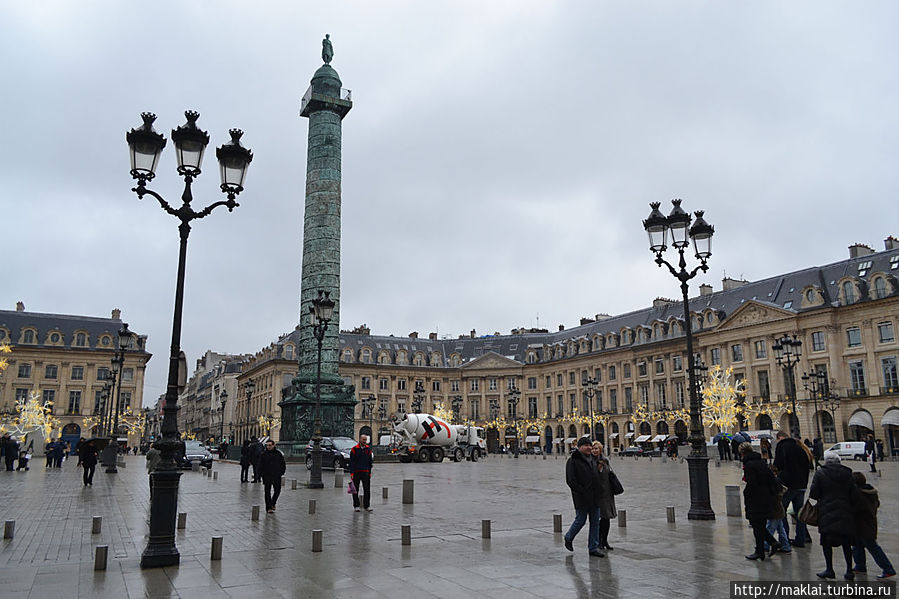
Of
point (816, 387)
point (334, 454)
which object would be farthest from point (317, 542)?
point (816, 387)

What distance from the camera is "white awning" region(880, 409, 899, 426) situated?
150 ft

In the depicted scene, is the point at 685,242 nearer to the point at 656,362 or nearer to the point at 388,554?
the point at 388,554

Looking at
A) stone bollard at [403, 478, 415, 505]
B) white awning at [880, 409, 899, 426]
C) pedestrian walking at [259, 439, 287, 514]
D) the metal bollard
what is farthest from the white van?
the metal bollard

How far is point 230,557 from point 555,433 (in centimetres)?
6950

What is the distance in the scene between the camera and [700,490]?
1157 centimetres

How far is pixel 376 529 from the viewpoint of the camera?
11.0 metres

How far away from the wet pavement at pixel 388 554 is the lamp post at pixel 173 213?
1.44ft

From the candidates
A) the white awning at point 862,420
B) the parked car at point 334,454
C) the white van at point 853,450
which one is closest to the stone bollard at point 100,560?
the parked car at point 334,454

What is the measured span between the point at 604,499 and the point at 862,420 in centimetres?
4746

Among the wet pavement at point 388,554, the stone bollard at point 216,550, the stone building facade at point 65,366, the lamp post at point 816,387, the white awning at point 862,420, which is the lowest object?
the wet pavement at point 388,554

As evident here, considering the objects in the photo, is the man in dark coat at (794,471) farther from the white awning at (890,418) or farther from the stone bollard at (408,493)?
the white awning at (890,418)

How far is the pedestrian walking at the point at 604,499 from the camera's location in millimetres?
8719

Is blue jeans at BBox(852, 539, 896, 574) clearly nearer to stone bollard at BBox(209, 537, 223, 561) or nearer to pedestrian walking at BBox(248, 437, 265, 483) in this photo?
stone bollard at BBox(209, 537, 223, 561)

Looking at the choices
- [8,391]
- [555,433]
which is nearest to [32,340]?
[8,391]
